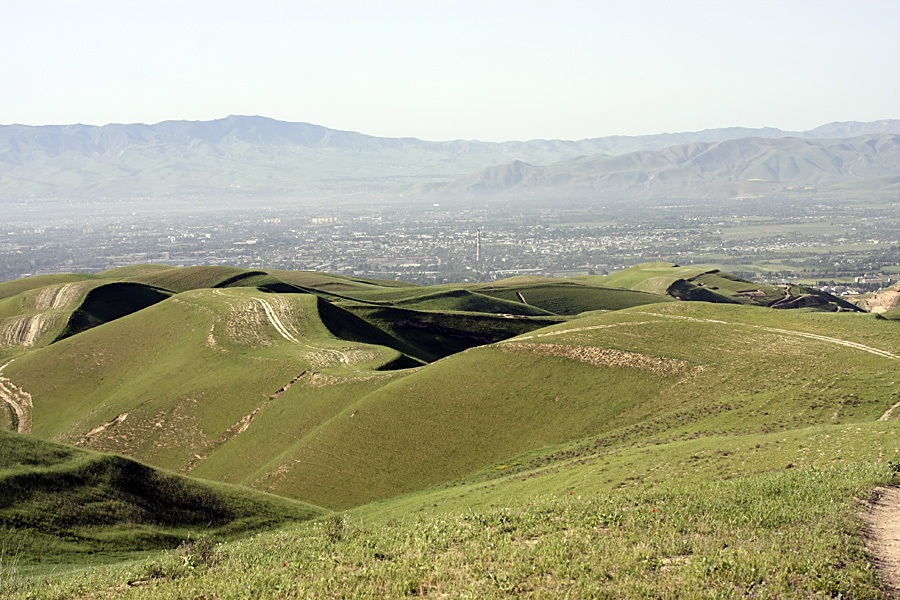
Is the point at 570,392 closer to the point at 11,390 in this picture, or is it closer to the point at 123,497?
the point at 123,497

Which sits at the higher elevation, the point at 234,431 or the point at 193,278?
the point at 193,278

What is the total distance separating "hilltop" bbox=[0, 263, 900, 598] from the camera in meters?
15.9

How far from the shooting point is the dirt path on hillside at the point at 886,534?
14039 millimetres

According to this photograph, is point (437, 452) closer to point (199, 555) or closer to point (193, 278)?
point (199, 555)

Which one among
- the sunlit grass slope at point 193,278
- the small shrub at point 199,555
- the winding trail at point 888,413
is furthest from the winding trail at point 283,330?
the small shrub at point 199,555

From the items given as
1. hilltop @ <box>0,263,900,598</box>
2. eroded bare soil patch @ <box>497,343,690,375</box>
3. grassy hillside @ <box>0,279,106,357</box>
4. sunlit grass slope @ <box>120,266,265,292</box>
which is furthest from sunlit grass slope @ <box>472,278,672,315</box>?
eroded bare soil patch @ <box>497,343,690,375</box>

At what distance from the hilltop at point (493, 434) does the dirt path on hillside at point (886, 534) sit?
15.0 inches

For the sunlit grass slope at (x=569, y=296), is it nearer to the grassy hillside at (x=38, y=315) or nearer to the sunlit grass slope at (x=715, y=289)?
the sunlit grass slope at (x=715, y=289)

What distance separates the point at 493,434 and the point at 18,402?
5137 cm

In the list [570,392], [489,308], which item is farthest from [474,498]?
[489,308]

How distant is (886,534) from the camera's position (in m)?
16.0

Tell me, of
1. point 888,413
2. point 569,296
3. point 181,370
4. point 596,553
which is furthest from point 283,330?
point 569,296

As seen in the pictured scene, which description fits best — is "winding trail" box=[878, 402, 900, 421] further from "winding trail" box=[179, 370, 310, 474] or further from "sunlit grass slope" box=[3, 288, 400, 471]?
"winding trail" box=[179, 370, 310, 474]

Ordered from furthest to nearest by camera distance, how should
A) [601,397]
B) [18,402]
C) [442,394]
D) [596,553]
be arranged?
1. [18,402]
2. [442,394]
3. [601,397]
4. [596,553]
